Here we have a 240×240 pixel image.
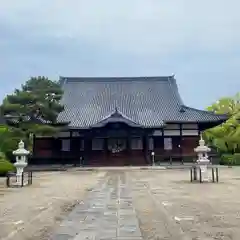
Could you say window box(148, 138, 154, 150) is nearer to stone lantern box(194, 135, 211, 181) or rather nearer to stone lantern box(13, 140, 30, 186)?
stone lantern box(194, 135, 211, 181)

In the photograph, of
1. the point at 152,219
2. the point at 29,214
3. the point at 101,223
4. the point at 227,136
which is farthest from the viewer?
the point at 227,136

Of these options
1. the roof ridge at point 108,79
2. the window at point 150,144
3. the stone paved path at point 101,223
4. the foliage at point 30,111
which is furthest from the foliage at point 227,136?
the stone paved path at point 101,223

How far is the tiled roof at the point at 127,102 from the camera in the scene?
46000mm

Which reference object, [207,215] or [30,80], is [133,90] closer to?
[30,80]

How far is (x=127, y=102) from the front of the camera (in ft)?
166

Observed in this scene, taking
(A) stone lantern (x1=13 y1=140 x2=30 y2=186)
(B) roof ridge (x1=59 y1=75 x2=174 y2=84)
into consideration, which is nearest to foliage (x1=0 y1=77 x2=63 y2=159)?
(B) roof ridge (x1=59 y1=75 x2=174 y2=84)

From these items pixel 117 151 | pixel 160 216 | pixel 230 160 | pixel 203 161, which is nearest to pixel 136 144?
pixel 117 151

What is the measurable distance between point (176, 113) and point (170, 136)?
3.22 m

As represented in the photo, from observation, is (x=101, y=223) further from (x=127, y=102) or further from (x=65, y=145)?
(x=127, y=102)

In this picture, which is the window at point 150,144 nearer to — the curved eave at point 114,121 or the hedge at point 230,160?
the curved eave at point 114,121

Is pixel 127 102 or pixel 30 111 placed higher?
pixel 127 102

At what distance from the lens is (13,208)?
11.5 metres

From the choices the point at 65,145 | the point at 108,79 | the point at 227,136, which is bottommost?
the point at 65,145

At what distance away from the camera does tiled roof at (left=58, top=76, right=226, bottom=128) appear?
46.0 meters
